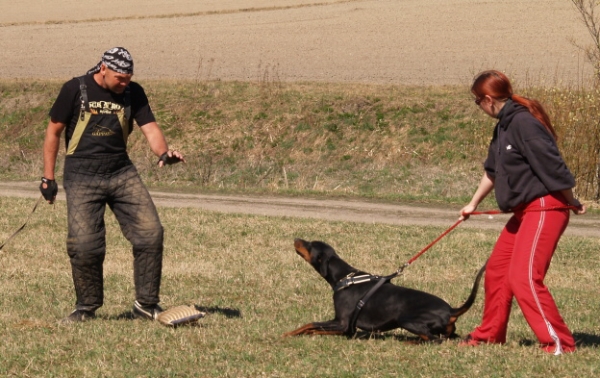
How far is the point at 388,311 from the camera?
21.7 feet

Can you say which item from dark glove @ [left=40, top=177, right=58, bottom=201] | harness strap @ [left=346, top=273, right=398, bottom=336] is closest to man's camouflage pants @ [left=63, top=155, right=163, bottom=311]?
dark glove @ [left=40, top=177, right=58, bottom=201]

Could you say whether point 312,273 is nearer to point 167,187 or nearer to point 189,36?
point 167,187

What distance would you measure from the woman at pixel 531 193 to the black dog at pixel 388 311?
479mm

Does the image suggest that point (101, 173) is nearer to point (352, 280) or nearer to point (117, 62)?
point (117, 62)

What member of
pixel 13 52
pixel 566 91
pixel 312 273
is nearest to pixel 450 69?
pixel 566 91

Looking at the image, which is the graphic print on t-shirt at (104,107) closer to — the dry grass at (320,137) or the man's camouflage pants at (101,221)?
the man's camouflage pants at (101,221)

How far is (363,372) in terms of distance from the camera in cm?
576

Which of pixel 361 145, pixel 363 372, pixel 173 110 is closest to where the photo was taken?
pixel 363 372

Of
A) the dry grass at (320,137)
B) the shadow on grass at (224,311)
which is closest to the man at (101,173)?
the shadow on grass at (224,311)

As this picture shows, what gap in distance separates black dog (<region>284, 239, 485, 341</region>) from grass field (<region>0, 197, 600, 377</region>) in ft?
0.36

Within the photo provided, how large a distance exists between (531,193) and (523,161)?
206 mm

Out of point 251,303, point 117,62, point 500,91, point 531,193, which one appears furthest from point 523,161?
point 251,303

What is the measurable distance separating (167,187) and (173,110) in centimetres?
924

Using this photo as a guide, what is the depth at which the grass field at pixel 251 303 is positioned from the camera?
5.91 m
